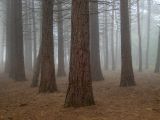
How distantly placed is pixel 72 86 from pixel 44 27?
5.29 meters

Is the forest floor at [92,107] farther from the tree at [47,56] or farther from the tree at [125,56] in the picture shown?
the tree at [125,56]

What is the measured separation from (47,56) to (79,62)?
4713 mm

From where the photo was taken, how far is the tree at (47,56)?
48.1ft

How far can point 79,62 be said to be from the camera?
10.3 m

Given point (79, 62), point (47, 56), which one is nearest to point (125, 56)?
point (47, 56)

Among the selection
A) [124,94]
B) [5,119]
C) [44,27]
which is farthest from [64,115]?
[44,27]

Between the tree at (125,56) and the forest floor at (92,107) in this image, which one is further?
the tree at (125,56)

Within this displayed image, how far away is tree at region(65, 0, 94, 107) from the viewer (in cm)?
1028

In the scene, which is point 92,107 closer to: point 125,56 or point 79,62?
point 79,62

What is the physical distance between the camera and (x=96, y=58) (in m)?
20.6

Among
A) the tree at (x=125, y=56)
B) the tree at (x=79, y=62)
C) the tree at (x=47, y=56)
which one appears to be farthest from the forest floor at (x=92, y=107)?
the tree at (x=125, y=56)

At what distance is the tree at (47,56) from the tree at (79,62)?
4321mm

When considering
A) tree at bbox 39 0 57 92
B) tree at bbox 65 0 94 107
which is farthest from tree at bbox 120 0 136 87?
tree at bbox 65 0 94 107

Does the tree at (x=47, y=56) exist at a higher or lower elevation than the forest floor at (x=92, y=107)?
higher
